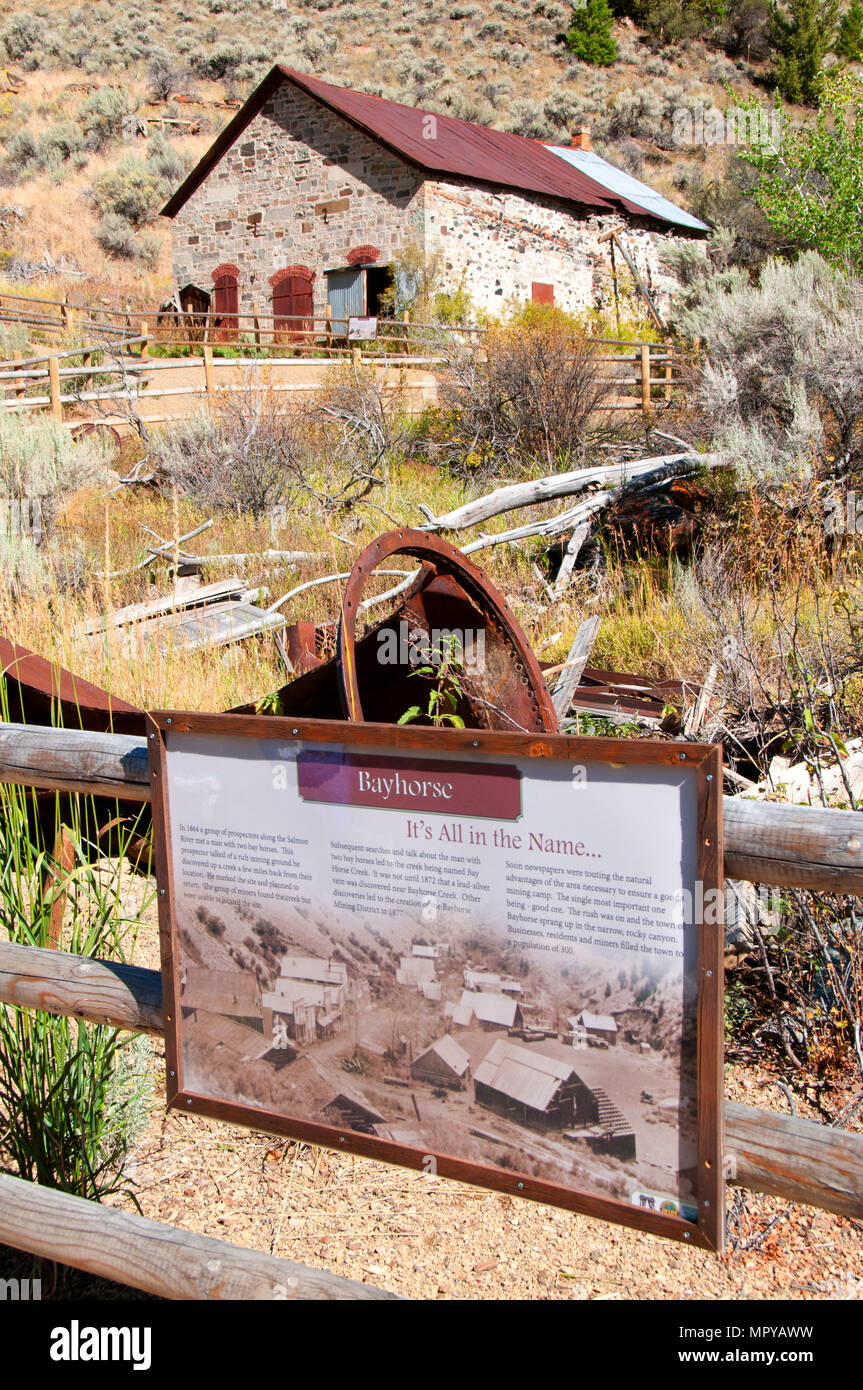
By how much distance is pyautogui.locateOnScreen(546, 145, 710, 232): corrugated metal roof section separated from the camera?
2808 cm

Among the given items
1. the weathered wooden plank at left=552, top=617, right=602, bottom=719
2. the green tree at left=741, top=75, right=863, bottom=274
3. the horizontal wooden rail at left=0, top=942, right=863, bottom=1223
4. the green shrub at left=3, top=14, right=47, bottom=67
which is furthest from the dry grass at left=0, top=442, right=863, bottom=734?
the green shrub at left=3, top=14, right=47, bottom=67

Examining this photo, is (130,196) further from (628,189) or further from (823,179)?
(823,179)

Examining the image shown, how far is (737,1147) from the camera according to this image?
6.26ft

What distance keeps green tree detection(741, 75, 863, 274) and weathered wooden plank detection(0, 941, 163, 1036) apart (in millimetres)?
11061

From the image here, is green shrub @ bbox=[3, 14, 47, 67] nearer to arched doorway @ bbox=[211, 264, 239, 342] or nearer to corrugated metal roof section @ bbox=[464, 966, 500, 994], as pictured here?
arched doorway @ bbox=[211, 264, 239, 342]

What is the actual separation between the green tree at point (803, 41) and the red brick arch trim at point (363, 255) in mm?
31955

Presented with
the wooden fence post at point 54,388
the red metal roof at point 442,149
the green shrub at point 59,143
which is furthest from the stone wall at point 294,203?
the green shrub at point 59,143

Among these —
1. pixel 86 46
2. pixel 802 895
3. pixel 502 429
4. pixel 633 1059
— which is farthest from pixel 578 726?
pixel 86 46

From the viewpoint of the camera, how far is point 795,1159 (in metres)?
1.85

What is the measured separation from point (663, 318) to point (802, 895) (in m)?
27.1

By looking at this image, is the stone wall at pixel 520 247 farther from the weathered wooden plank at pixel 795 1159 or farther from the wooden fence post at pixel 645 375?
the weathered wooden plank at pixel 795 1159

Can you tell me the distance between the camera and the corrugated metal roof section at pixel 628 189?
92.1 feet
